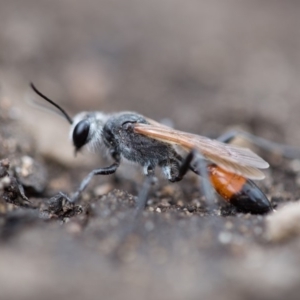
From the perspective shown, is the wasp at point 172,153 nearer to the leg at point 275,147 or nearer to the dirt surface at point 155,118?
the dirt surface at point 155,118

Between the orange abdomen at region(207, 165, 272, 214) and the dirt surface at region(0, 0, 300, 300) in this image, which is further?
the orange abdomen at region(207, 165, 272, 214)

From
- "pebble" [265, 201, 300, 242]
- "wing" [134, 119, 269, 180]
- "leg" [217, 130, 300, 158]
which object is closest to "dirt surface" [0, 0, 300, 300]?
"pebble" [265, 201, 300, 242]

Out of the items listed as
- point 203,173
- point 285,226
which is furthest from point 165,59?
point 285,226

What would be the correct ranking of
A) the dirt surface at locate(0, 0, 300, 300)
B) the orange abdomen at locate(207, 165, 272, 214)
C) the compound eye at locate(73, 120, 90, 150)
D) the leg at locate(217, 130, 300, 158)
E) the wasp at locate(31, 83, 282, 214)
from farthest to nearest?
the leg at locate(217, 130, 300, 158), the compound eye at locate(73, 120, 90, 150), the wasp at locate(31, 83, 282, 214), the orange abdomen at locate(207, 165, 272, 214), the dirt surface at locate(0, 0, 300, 300)

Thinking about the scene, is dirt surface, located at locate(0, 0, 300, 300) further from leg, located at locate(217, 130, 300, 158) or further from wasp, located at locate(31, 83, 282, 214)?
wasp, located at locate(31, 83, 282, 214)

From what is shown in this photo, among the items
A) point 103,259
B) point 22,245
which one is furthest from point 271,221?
point 22,245

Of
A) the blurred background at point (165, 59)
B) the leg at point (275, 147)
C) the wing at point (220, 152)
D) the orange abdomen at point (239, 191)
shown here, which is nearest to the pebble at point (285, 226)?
the orange abdomen at point (239, 191)
